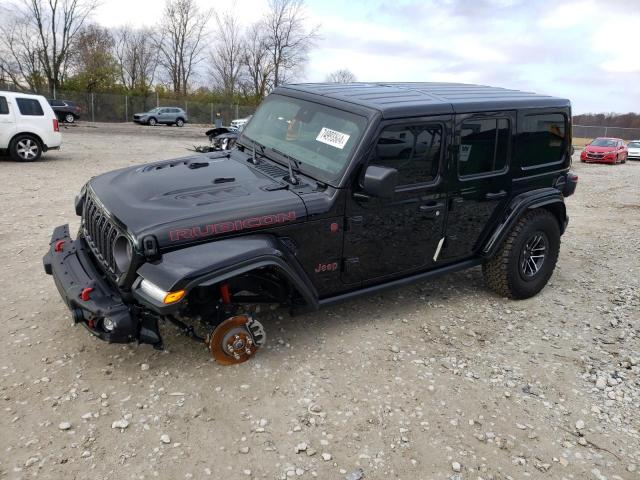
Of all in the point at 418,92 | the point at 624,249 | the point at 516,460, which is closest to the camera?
the point at 516,460

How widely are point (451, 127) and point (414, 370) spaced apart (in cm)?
198

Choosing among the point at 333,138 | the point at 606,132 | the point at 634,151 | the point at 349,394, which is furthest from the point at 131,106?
the point at 606,132

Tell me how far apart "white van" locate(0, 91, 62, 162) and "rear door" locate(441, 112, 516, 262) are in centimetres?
1151

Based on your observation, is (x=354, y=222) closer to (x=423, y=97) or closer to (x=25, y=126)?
(x=423, y=97)

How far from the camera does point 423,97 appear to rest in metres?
4.16

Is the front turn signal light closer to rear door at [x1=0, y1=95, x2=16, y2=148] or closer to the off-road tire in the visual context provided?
the off-road tire

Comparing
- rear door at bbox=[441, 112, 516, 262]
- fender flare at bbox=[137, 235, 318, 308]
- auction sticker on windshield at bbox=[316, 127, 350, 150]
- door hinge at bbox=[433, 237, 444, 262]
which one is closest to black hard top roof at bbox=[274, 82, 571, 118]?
rear door at bbox=[441, 112, 516, 262]

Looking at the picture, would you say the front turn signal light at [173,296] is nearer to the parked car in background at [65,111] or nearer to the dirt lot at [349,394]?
the dirt lot at [349,394]

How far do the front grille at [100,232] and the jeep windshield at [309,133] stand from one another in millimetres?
1436

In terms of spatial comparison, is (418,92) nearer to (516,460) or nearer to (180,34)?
(516,460)

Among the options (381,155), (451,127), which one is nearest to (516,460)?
(381,155)

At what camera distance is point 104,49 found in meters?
43.9

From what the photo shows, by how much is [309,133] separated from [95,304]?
6.73ft

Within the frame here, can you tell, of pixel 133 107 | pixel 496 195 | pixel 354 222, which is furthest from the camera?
pixel 133 107
